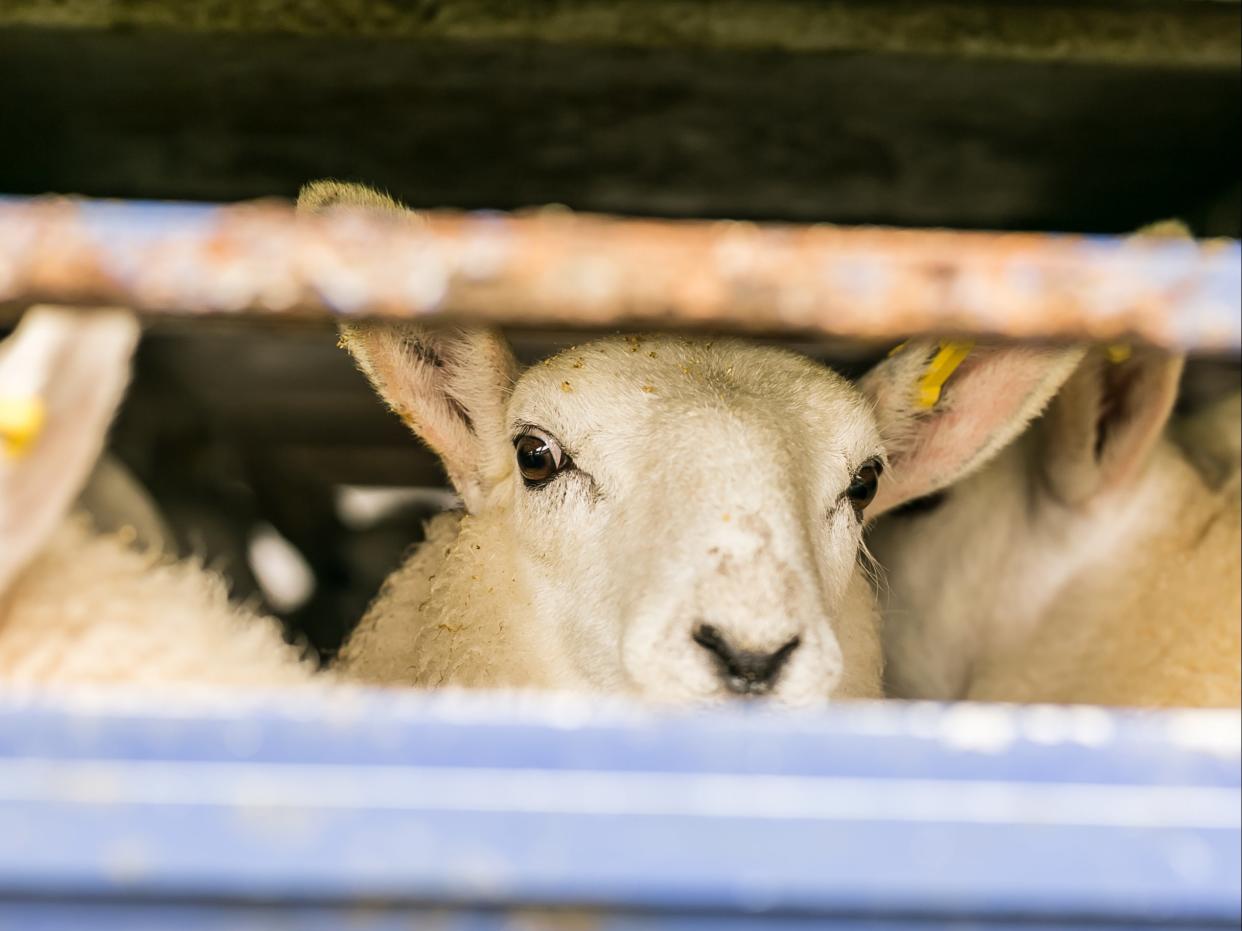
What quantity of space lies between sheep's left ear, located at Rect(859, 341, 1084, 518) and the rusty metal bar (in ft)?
4.15

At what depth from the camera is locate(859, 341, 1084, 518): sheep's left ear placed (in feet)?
8.00

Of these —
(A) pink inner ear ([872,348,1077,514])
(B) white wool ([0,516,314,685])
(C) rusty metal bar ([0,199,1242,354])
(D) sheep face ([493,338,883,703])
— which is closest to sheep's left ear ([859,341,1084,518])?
(A) pink inner ear ([872,348,1077,514])

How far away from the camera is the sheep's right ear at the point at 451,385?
92.4 inches

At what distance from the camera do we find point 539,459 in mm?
2371

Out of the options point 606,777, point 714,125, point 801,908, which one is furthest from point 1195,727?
point 714,125

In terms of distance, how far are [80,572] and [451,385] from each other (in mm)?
1134

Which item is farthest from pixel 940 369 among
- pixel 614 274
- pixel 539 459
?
pixel 614 274

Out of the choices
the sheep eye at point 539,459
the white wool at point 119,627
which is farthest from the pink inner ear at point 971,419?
the white wool at point 119,627

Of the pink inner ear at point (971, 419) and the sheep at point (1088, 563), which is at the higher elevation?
the pink inner ear at point (971, 419)

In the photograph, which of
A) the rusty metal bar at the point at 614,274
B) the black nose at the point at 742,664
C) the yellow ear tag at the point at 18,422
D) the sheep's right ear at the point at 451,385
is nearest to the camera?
the rusty metal bar at the point at 614,274

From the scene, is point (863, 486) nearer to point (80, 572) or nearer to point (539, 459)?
point (539, 459)

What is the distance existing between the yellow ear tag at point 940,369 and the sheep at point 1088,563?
1.38 feet

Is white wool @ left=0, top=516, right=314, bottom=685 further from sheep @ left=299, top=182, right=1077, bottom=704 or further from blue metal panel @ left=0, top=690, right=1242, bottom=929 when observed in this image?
sheep @ left=299, top=182, right=1077, bottom=704

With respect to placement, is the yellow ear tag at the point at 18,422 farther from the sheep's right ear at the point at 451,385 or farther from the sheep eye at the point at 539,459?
the sheep eye at the point at 539,459
